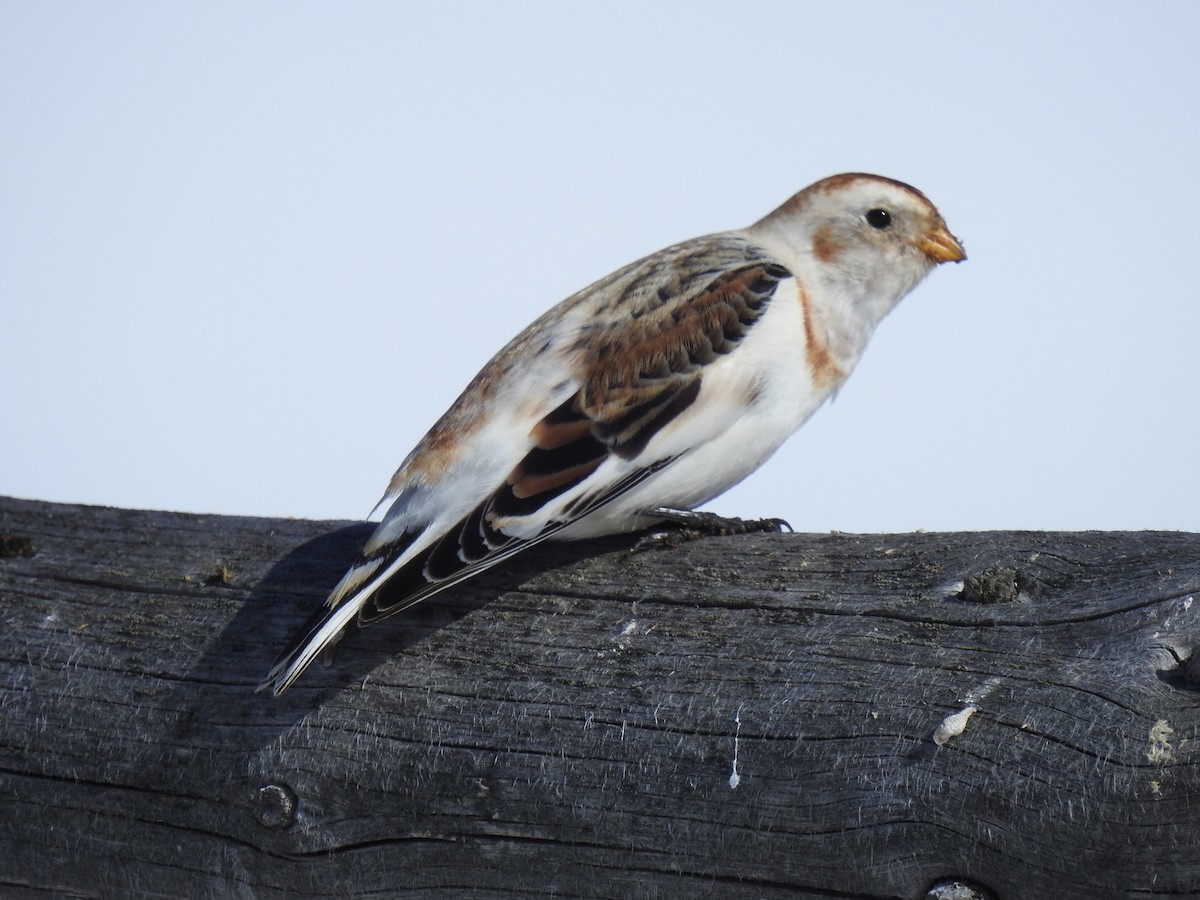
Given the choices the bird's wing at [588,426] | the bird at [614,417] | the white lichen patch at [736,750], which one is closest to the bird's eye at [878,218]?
the bird at [614,417]

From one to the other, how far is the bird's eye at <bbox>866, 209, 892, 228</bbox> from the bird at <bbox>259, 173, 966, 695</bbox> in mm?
229

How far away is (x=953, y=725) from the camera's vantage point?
67.6 inches

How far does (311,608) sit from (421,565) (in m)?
0.26

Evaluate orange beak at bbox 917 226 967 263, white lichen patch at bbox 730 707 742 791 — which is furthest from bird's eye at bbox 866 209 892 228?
white lichen patch at bbox 730 707 742 791

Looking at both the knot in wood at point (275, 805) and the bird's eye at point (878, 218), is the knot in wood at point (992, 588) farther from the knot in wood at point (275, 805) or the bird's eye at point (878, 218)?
the bird's eye at point (878, 218)

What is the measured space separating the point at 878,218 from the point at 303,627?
1.73m

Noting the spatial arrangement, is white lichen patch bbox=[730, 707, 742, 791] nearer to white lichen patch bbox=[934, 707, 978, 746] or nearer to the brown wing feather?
white lichen patch bbox=[934, 707, 978, 746]

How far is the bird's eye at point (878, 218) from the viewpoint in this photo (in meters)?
3.12

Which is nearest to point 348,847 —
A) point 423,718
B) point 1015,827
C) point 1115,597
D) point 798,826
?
point 423,718

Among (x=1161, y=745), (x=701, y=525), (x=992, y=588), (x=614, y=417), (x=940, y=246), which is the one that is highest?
(x=940, y=246)

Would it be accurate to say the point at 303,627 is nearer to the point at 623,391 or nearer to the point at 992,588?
the point at 623,391

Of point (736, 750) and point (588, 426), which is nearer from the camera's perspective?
point (736, 750)

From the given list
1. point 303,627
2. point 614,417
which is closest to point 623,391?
point 614,417

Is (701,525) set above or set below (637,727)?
above
